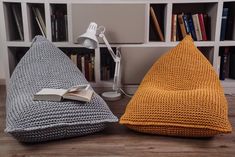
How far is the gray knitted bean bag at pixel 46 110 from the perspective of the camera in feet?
4.43

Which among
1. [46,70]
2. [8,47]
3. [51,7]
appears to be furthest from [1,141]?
[51,7]

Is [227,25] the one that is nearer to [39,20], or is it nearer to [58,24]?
[58,24]

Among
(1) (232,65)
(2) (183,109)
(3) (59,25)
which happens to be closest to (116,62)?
(3) (59,25)

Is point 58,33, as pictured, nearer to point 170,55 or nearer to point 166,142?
point 170,55

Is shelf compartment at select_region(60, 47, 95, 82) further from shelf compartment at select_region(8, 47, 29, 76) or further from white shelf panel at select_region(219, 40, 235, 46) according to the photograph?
white shelf panel at select_region(219, 40, 235, 46)

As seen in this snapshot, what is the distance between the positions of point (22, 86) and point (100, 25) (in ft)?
2.64

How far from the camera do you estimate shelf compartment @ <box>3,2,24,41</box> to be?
7.22 feet

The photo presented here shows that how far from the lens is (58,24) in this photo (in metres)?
2.21

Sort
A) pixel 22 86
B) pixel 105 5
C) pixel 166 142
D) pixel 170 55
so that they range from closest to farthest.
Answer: pixel 166 142, pixel 22 86, pixel 170 55, pixel 105 5

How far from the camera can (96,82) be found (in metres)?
2.27

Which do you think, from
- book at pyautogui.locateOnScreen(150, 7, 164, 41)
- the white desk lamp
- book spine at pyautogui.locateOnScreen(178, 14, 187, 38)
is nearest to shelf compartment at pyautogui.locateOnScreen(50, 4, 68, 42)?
A: the white desk lamp

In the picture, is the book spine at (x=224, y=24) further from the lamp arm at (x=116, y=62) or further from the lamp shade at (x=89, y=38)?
the lamp shade at (x=89, y=38)

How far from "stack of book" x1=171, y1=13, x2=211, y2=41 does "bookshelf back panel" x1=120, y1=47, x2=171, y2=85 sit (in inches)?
7.8

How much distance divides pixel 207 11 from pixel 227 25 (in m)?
0.21
